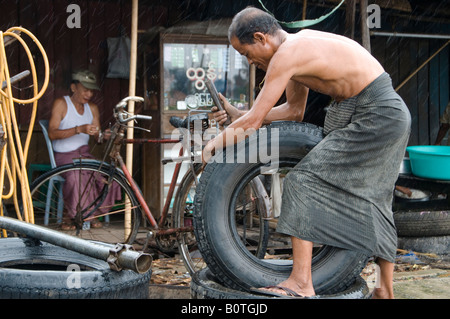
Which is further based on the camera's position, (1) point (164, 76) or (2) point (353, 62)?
(1) point (164, 76)

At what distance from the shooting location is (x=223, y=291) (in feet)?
10.7

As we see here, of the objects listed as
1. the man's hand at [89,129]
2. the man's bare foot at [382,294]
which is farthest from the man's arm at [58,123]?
the man's bare foot at [382,294]

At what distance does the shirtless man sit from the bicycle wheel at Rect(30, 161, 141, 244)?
7.83 feet

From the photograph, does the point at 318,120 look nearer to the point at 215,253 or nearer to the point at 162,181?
the point at 162,181

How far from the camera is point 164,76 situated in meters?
6.98

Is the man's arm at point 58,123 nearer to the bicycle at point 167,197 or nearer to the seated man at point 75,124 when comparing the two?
the seated man at point 75,124

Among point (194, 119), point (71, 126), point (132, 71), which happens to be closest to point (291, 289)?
point (194, 119)

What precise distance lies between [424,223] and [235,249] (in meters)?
3.17

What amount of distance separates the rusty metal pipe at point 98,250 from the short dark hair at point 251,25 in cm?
137

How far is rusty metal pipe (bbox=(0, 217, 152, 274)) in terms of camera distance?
2.80 meters

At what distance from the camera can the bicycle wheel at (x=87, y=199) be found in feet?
18.0

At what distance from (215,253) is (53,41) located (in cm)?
517

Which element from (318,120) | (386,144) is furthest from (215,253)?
(318,120)

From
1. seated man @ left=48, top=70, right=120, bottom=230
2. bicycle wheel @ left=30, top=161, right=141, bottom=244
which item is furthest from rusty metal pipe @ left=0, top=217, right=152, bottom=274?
seated man @ left=48, top=70, right=120, bottom=230
